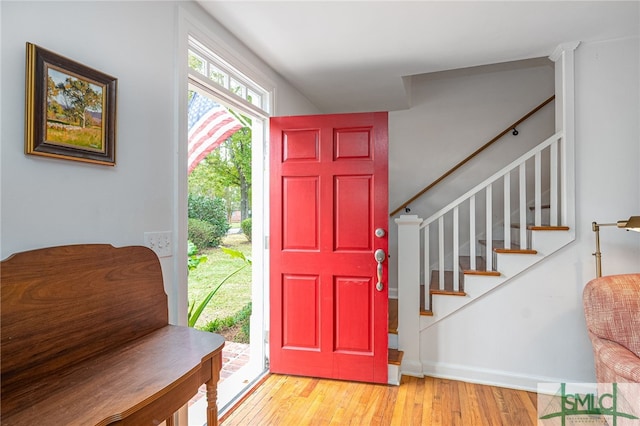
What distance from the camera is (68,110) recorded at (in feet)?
3.84

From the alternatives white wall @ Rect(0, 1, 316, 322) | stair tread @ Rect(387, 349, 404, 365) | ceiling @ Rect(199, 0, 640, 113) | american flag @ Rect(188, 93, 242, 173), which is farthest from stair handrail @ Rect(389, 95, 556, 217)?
white wall @ Rect(0, 1, 316, 322)

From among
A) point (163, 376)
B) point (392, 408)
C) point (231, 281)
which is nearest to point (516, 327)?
point (392, 408)

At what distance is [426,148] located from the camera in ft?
12.7

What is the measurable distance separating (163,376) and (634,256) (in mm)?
2948

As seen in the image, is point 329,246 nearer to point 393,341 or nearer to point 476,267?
point 393,341

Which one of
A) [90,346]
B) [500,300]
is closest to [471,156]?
[500,300]

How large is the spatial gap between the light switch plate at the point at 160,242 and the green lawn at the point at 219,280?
1.97 m

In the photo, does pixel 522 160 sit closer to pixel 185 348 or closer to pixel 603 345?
pixel 603 345

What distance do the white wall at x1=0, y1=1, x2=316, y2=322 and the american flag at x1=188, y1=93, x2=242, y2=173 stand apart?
1286 millimetres

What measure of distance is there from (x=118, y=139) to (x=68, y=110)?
235 mm

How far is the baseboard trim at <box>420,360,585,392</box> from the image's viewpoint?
237 cm

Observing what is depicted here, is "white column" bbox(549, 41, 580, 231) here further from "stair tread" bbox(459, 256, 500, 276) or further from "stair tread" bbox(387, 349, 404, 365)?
"stair tread" bbox(387, 349, 404, 365)

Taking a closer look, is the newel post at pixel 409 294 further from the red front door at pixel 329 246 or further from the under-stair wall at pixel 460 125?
the under-stair wall at pixel 460 125

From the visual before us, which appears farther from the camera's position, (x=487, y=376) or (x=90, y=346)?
(x=487, y=376)
